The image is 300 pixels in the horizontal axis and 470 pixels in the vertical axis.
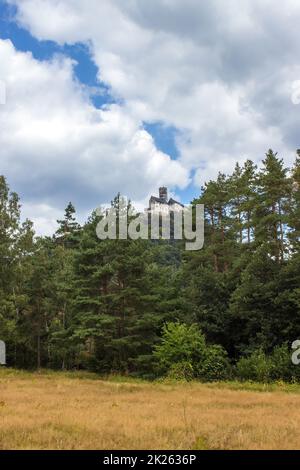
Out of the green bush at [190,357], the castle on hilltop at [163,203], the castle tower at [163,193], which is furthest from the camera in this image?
the castle tower at [163,193]

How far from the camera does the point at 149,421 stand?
13.0 m

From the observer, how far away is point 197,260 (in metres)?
48.6

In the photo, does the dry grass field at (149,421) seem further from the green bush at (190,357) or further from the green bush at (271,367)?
the green bush at (190,357)

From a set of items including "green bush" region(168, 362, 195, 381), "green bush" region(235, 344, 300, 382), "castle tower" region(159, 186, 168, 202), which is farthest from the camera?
"castle tower" region(159, 186, 168, 202)

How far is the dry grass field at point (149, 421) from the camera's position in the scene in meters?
10.1

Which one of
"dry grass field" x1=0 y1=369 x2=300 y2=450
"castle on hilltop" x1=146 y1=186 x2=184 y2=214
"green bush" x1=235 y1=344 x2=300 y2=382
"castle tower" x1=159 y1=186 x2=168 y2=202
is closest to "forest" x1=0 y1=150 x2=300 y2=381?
"green bush" x1=235 y1=344 x2=300 y2=382

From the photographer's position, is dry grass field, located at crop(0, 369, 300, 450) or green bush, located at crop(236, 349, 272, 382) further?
green bush, located at crop(236, 349, 272, 382)

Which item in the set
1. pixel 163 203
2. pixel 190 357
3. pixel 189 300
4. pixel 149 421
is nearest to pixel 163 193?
pixel 163 203

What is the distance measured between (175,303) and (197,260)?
32.3ft

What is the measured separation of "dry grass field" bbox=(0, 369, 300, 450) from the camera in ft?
33.2

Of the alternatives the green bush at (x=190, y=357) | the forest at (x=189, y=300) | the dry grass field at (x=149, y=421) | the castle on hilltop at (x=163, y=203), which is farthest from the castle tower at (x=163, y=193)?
the dry grass field at (x=149, y=421)

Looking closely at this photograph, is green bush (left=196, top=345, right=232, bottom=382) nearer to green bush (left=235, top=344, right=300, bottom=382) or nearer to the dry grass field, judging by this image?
green bush (left=235, top=344, right=300, bottom=382)

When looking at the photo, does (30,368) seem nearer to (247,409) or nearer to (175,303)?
(175,303)

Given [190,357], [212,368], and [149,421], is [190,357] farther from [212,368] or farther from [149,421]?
[149,421]
